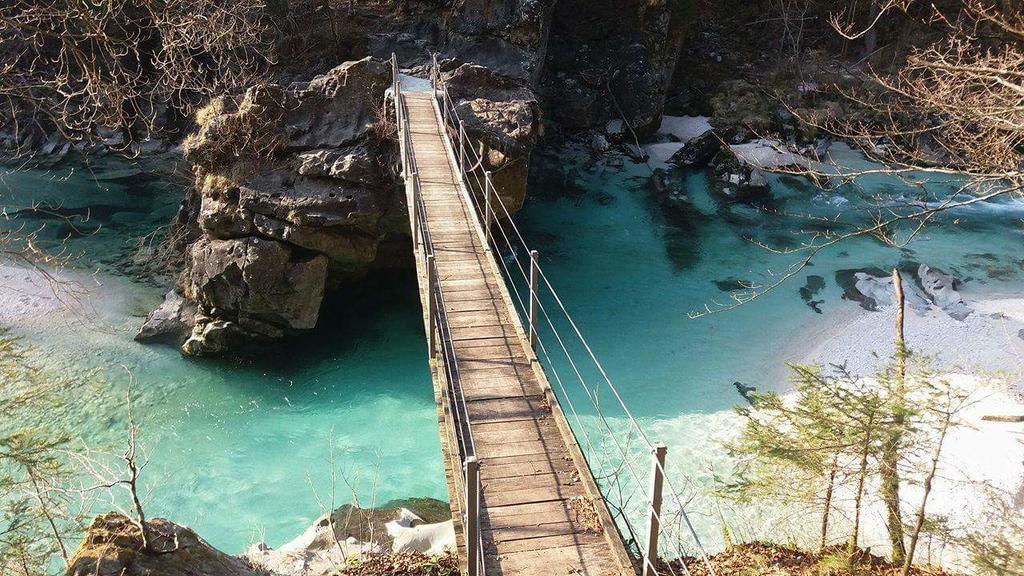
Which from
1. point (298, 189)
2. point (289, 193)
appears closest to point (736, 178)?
point (298, 189)

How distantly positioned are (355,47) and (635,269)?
9.69 metres

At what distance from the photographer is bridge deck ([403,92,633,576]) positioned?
4.80 m

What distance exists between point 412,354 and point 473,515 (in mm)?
9346

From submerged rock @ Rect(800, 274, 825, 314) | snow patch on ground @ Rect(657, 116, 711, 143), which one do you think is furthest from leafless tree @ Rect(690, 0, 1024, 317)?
snow patch on ground @ Rect(657, 116, 711, 143)

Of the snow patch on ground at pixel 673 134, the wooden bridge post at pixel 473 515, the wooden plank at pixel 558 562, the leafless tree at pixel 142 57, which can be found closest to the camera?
the wooden bridge post at pixel 473 515

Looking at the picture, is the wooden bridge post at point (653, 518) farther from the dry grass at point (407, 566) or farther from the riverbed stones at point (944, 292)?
the riverbed stones at point (944, 292)

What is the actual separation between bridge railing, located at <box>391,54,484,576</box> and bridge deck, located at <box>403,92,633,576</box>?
3.9 inches

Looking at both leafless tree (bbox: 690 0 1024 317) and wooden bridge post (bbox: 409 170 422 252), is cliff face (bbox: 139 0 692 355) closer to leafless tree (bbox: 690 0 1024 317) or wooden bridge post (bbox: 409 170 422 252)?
wooden bridge post (bbox: 409 170 422 252)

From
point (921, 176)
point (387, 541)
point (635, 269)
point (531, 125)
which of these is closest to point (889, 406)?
point (387, 541)

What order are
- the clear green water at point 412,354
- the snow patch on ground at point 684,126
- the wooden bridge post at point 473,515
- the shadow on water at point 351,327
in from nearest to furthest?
the wooden bridge post at point 473,515 → the clear green water at point 412,354 → the shadow on water at point 351,327 → the snow patch on ground at point 684,126

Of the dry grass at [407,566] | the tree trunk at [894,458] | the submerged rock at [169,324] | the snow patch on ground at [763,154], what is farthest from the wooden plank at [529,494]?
the snow patch on ground at [763,154]

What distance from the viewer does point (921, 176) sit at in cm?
2125

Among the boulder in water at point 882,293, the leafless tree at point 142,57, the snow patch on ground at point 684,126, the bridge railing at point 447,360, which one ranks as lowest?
the boulder in water at point 882,293

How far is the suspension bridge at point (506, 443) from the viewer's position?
15.4ft
